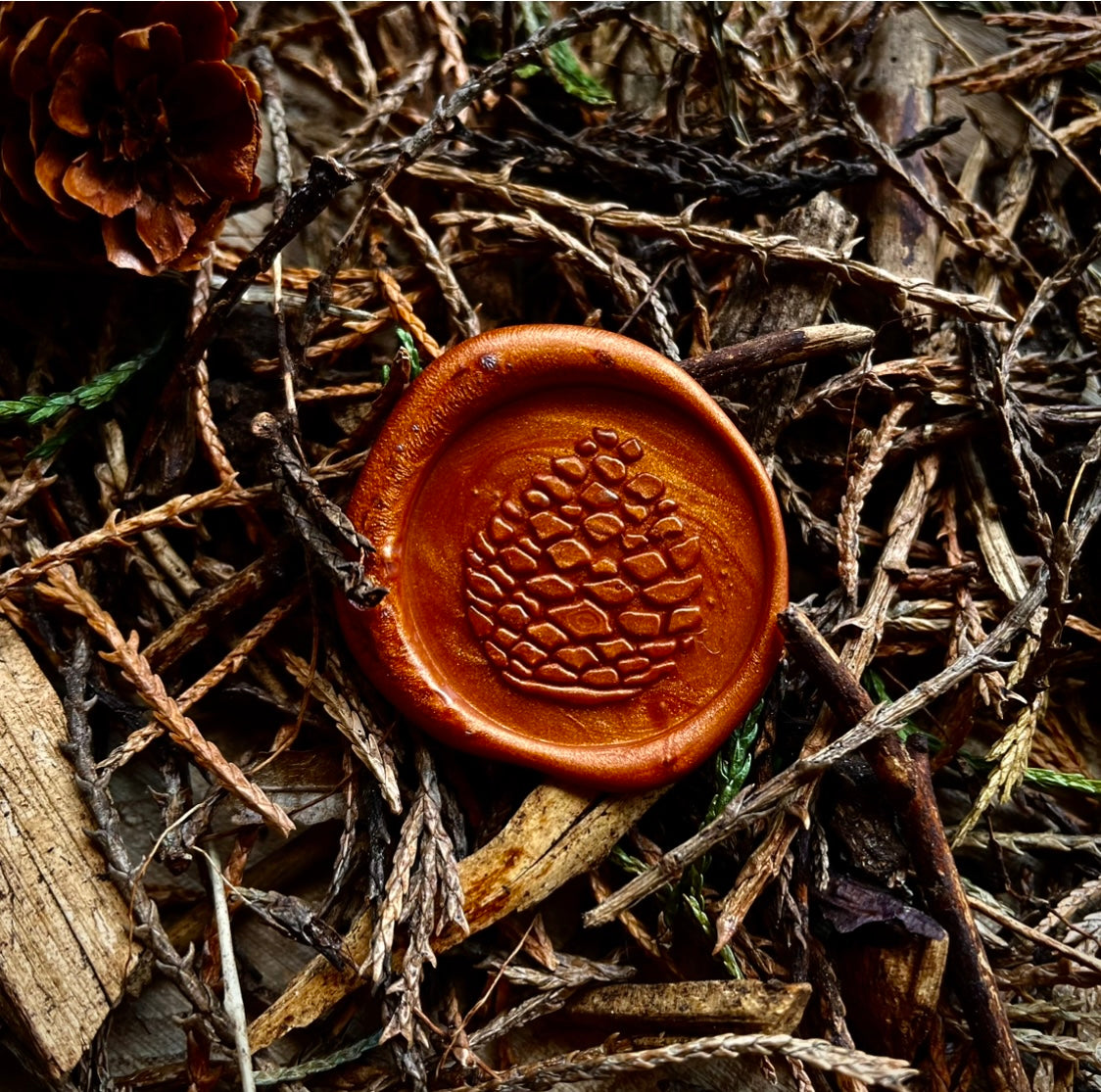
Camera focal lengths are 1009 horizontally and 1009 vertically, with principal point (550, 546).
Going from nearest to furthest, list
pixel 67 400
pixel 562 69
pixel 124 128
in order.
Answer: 1. pixel 124 128
2. pixel 67 400
3. pixel 562 69

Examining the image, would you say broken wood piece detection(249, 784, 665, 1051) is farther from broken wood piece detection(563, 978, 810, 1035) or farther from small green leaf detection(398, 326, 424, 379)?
small green leaf detection(398, 326, 424, 379)

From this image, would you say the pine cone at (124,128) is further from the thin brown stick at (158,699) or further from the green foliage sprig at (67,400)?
the thin brown stick at (158,699)

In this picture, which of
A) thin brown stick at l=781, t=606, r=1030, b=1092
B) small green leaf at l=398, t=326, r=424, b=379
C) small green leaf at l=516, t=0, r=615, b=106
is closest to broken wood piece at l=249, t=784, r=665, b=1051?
thin brown stick at l=781, t=606, r=1030, b=1092

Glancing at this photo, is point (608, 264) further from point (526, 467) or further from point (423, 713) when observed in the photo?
point (423, 713)

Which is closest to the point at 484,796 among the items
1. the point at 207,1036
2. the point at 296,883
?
the point at 296,883

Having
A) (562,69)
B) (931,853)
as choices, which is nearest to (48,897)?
(931,853)

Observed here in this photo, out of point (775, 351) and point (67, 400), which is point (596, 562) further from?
point (67, 400)
